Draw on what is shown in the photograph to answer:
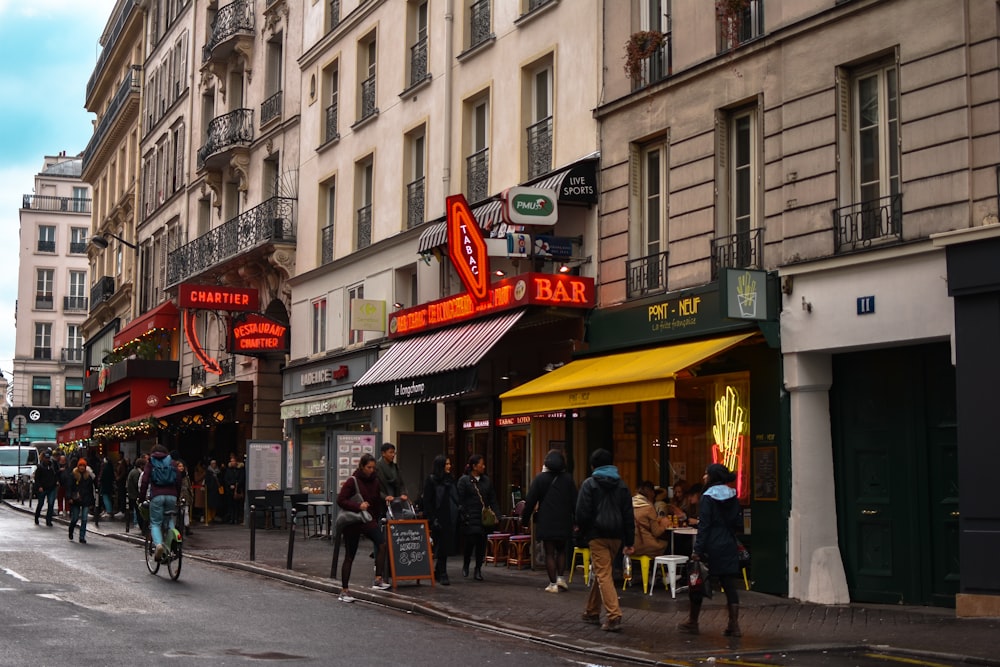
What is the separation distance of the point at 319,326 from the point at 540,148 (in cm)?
1151

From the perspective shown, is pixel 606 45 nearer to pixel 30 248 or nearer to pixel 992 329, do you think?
pixel 992 329

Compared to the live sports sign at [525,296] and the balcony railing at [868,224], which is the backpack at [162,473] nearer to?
the live sports sign at [525,296]

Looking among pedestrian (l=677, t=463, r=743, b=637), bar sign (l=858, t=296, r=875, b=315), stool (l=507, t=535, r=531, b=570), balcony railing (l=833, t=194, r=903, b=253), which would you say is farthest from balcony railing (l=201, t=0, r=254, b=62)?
pedestrian (l=677, t=463, r=743, b=637)

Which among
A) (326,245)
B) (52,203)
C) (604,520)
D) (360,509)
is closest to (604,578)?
(604,520)

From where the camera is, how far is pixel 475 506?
18234 millimetres

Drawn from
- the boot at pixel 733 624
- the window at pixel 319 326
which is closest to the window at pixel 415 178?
the window at pixel 319 326

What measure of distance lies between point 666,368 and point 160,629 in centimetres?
681

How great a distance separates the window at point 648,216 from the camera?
736 inches

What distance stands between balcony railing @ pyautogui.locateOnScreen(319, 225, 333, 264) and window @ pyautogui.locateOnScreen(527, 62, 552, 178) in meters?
9.66

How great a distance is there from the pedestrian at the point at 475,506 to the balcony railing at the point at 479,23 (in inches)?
352

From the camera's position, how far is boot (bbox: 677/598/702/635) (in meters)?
12.4

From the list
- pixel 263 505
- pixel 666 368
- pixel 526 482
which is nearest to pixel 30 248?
pixel 263 505

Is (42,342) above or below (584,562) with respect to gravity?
above

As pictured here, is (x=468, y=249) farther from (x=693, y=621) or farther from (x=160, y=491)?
(x=693, y=621)
